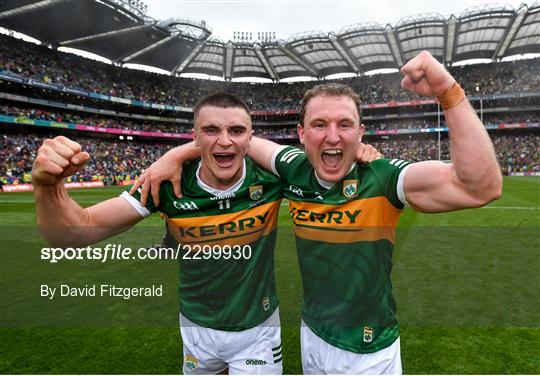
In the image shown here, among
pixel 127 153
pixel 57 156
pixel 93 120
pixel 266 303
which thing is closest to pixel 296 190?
pixel 266 303

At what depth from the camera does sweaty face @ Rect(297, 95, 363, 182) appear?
216 centimetres

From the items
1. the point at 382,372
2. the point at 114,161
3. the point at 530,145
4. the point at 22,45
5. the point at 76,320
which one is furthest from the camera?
the point at 530,145

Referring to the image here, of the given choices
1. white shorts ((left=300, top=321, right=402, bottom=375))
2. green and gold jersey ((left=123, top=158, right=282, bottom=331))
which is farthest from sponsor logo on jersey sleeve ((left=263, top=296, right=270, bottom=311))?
white shorts ((left=300, top=321, right=402, bottom=375))

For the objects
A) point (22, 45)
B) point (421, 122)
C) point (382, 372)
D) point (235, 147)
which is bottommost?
point (382, 372)

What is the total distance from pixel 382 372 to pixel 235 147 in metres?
1.71

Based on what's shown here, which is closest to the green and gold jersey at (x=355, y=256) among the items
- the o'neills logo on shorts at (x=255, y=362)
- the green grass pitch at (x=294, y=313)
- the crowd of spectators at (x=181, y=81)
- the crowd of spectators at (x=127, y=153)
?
the o'neills logo on shorts at (x=255, y=362)

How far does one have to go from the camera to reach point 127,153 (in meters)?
46.1

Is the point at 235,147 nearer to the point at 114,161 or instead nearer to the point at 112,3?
the point at 112,3

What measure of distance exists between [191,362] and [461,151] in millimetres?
2237

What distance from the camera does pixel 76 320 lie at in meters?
4.69

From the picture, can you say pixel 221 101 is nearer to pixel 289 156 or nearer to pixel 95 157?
pixel 289 156

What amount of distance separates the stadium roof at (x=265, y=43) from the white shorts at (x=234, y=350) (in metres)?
36.5

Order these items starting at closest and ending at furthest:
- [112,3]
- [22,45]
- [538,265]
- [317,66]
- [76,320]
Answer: [76,320] < [538,265] < [112,3] < [22,45] < [317,66]

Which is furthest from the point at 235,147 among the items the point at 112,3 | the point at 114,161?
the point at 114,161
